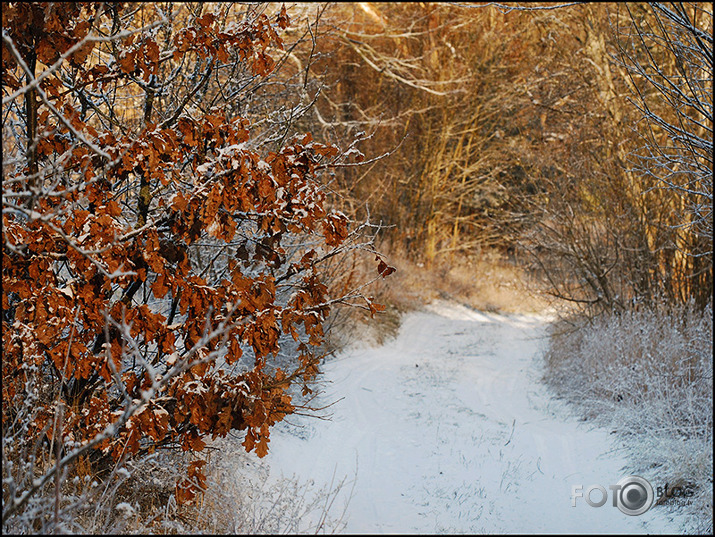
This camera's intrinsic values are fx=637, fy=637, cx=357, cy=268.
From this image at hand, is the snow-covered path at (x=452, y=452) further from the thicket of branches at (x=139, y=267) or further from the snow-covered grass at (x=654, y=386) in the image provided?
the thicket of branches at (x=139, y=267)

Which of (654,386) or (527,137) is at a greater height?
(527,137)

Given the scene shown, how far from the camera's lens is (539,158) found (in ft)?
30.6

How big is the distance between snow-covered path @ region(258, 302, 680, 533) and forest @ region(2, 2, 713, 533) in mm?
459

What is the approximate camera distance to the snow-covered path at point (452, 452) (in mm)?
4301

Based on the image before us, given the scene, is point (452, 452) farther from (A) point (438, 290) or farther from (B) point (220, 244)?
(A) point (438, 290)

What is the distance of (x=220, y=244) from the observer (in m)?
4.44

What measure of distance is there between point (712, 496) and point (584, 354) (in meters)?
3.22

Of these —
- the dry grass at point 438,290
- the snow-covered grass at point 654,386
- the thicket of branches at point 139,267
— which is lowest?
the dry grass at point 438,290

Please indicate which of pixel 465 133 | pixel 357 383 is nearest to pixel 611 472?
pixel 357 383

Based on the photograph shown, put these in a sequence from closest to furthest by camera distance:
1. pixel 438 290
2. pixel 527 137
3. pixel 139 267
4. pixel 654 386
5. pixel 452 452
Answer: pixel 139 267, pixel 452 452, pixel 654 386, pixel 438 290, pixel 527 137

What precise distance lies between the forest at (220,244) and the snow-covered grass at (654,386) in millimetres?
40

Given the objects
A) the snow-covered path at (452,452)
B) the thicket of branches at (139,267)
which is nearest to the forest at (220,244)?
the thicket of branches at (139,267)

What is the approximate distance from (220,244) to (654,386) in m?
4.22

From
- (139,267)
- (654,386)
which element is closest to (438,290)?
(654,386)
